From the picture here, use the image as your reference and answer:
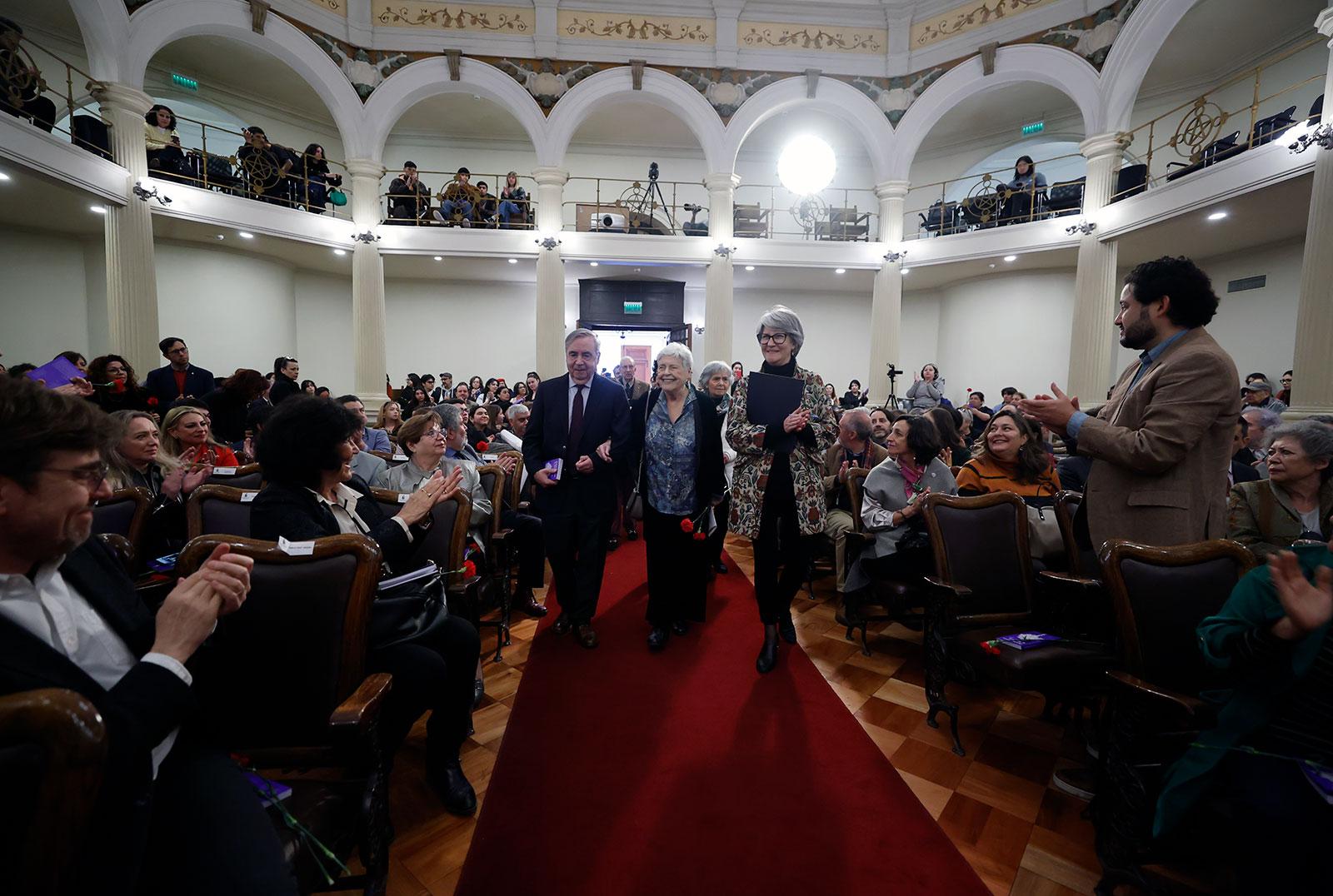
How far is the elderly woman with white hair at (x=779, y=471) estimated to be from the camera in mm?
2564

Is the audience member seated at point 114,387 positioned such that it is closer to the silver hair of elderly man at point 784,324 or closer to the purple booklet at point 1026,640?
the silver hair of elderly man at point 784,324

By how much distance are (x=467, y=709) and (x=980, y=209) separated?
38.1ft

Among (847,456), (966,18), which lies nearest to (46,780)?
(847,456)

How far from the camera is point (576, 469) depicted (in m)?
2.93

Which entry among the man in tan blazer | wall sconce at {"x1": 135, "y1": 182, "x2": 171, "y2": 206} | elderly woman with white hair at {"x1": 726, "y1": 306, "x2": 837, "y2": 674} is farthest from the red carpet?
wall sconce at {"x1": 135, "y1": 182, "x2": 171, "y2": 206}

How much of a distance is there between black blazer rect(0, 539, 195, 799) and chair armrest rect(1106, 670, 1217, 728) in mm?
2096

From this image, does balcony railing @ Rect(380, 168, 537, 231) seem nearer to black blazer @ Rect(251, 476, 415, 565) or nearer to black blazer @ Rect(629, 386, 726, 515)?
black blazer @ Rect(629, 386, 726, 515)

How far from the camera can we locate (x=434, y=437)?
275cm

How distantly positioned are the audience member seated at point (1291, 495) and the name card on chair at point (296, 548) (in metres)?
3.10

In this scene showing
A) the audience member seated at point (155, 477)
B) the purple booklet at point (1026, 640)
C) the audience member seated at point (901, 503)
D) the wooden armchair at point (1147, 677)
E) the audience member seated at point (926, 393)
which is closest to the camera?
the wooden armchair at point (1147, 677)

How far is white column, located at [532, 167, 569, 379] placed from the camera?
10.0 metres

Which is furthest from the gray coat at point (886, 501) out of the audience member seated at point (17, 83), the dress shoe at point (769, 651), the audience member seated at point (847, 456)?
the audience member seated at point (17, 83)

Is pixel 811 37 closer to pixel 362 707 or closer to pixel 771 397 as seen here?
pixel 771 397

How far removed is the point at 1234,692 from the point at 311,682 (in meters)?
2.17
